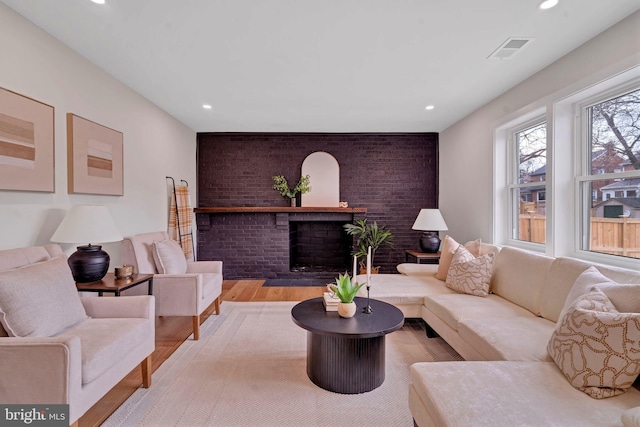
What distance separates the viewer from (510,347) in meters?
1.80

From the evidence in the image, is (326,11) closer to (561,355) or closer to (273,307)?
(561,355)

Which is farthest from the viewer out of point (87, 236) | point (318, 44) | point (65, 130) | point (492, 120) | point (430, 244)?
point (430, 244)

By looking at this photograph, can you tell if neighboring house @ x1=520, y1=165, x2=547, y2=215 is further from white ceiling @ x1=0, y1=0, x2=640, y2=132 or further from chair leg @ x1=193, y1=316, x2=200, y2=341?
chair leg @ x1=193, y1=316, x2=200, y2=341

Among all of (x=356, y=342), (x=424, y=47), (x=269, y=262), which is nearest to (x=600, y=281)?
(x=356, y=342)

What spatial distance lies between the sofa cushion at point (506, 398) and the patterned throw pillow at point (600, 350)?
0.17ft

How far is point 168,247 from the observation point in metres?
3.29

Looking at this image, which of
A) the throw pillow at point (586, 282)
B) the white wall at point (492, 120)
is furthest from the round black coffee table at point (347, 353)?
the white wall at point (492, 120)

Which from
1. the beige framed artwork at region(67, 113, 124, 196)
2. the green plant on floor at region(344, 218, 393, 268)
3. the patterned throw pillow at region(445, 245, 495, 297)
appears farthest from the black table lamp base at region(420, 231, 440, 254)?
the beige framed artwork at region(67, 113, 124, 196)

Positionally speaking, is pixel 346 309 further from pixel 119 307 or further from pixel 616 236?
pixel 616 236

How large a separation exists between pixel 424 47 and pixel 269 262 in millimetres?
3866

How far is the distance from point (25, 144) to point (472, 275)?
3.61 m

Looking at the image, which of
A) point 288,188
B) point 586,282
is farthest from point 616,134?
point 288,188

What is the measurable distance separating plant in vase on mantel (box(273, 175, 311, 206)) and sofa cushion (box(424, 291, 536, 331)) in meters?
2.91

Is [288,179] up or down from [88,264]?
up
